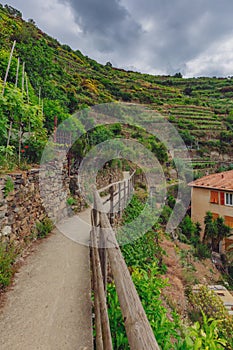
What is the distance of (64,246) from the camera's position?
3.73 m

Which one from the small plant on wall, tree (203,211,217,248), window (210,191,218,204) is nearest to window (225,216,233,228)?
tree (203,211,217,248)

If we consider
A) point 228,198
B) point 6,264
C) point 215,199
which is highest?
point 6,264

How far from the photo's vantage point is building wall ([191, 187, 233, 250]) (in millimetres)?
14021

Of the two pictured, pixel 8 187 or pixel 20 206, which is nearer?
pixel 8 187

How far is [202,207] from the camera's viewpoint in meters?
15.1

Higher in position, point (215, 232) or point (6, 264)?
point (6, 264)

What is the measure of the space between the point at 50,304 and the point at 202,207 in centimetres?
1459

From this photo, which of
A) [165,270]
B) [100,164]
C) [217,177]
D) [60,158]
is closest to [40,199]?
[60,158]

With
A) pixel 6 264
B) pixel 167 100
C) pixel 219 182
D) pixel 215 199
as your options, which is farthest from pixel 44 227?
pixel 167 100

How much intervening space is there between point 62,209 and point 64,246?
5.87 feet

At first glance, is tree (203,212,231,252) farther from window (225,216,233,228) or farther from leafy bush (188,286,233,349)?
leafy bush (188,286,233,349)

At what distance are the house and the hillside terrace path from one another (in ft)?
41.5

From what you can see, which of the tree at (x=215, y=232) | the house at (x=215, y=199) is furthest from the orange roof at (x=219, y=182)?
the tree at (x=215, y=232)

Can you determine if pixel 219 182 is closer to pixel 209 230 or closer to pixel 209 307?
pixel 209 230
